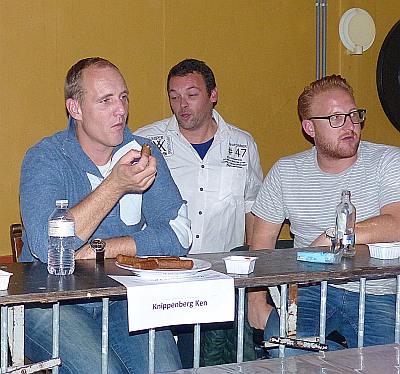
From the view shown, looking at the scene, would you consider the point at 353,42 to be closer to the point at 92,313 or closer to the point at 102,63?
the point at 102,63

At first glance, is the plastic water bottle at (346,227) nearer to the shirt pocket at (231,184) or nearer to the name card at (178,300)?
the name card at (178,300)

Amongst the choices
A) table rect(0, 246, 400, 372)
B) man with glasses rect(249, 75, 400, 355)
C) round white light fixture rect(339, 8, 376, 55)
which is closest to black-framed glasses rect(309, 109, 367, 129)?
man with glasses rect(249, 75, 400, 355)

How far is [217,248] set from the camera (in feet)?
14.5

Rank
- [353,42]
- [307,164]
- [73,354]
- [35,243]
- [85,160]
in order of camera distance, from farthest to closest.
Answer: [353,42] < [307,164] < [85,160] < [35,243] < [73,354]

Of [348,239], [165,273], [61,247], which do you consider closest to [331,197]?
[348,239]

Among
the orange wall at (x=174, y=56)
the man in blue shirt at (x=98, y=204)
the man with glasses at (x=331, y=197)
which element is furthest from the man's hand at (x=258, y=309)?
the orange wall at (x=174, y=56)

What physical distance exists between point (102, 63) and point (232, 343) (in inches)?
55.2

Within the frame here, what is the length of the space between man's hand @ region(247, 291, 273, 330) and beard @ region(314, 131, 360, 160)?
2.22 ft

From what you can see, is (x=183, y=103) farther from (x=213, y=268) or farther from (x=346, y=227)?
(x=213, y=268)

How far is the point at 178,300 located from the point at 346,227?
3.10 feet

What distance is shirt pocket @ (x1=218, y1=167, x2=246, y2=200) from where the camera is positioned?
440 centimetres

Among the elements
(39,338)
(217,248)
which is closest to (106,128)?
(39,338)

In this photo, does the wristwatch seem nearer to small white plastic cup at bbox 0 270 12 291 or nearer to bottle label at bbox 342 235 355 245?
small white plastic cup at bbox 0 270 12 291

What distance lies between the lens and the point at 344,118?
3.54 metres
